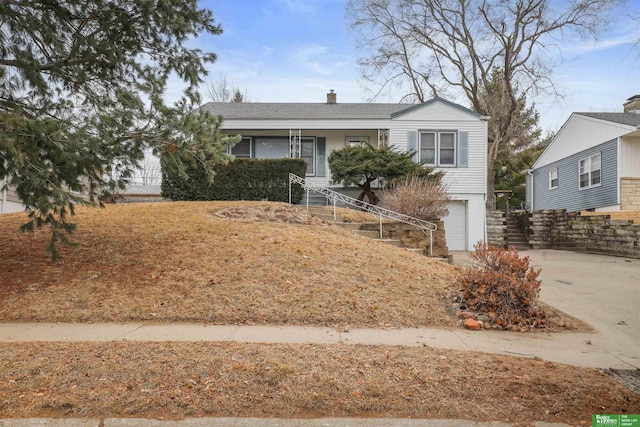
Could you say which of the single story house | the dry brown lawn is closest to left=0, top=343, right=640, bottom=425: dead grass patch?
the dry brown lawn

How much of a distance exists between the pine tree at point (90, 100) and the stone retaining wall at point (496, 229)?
54.0 ft

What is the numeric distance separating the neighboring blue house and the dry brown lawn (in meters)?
13.1

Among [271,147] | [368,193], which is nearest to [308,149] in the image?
[271,147]

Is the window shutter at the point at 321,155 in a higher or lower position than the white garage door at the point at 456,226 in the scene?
higher

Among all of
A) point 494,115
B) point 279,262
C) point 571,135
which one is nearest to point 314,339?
point 279,262

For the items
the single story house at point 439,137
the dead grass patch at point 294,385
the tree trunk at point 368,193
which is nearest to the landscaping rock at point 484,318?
the dead grass patch at point 294,385

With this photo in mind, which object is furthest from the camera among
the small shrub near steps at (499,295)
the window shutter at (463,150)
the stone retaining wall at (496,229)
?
the stone retaining wall at (496,229)

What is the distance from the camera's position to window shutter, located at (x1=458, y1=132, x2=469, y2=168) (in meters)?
19.1

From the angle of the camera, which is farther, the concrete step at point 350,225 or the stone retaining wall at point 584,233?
the stone retaining wall at point 584,233

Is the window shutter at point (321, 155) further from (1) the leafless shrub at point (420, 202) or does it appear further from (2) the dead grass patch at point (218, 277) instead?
(2) the dead grass patch at point (218, 277)

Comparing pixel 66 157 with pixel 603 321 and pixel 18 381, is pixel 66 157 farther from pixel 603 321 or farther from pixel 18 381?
pixel 603 321

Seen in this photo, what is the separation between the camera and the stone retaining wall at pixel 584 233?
606 inches

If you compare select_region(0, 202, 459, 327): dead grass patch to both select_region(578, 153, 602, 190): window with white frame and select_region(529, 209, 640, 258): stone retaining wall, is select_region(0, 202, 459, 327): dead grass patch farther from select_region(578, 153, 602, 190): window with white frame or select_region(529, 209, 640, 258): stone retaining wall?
select_region(578, 153, 602, 190): window with white frame

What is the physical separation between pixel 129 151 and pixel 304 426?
5297mm
